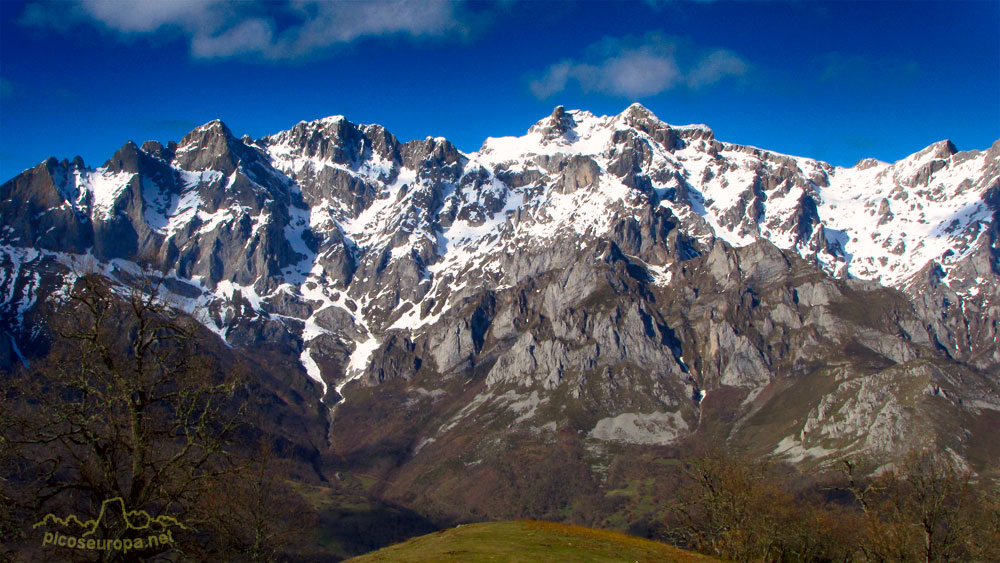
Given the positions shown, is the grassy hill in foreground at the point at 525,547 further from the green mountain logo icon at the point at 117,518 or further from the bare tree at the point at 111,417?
the green mountain logo icon at the point at 117,518

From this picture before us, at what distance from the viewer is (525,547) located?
43.4 m

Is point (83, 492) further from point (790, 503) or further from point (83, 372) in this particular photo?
point (790, 503)

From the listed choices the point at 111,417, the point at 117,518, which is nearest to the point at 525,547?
the point at 117,518

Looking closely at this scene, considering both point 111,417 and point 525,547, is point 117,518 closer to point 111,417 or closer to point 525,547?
point 111,417

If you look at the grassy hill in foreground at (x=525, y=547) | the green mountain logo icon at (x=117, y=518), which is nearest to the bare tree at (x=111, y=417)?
the green mountain logo icon at (x=117, y=518)

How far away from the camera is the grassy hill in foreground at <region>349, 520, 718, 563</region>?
40438mm

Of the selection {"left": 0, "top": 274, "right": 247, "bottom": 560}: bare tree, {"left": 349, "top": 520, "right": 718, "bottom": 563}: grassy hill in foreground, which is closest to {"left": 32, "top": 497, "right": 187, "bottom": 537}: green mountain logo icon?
{"left": 0, "top": 274, "right": 247, "bottom": 560}: bare tree

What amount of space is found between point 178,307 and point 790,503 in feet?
212

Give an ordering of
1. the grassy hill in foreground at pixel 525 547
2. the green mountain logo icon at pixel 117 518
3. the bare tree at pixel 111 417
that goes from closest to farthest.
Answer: the green mountain logo icon at pixel 117 518 < the bare tree at pixel 111 417 < the grassy hill in foreground at pixel 525 547

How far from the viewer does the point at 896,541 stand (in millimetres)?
52219

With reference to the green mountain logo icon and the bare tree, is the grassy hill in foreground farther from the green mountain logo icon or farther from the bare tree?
the green mountain logo icon

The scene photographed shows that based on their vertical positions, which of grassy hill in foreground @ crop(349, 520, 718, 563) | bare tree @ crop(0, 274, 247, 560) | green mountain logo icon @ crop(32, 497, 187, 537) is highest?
bare tree @ crop(0, 274, 247, 560)

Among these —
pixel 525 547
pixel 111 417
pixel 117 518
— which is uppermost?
pixel 111 417

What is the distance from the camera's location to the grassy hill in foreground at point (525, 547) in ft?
133
